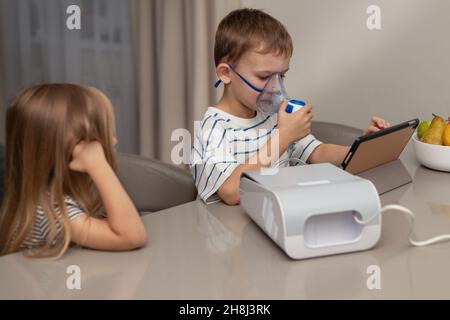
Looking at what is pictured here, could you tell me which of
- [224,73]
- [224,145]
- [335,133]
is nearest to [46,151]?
[224,145]

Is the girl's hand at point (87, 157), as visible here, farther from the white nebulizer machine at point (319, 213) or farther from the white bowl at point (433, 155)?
the white bowl at point (433, 155)

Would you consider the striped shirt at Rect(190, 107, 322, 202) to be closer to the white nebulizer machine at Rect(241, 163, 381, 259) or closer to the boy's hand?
the boy's hand

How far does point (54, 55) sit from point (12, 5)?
0.29 meters

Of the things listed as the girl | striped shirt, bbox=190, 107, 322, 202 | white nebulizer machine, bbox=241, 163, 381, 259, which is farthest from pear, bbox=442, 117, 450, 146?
the girl

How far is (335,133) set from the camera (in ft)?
6.19

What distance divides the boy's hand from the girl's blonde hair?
47cm

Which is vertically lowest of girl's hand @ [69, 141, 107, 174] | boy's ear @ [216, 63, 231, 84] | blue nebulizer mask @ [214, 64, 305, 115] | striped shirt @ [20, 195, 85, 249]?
striped shirt @ [20, 195, 85, 249]

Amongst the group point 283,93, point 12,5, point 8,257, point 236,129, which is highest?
point 12,5

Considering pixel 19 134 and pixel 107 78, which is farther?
pixel 107 78

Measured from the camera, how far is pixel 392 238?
1.05m

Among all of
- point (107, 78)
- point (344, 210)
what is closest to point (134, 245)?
point (344, 210)

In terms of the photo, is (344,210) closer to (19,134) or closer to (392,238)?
(392,238)

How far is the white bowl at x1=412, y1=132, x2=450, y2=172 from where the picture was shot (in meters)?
1.47

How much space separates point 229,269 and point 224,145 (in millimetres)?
537
